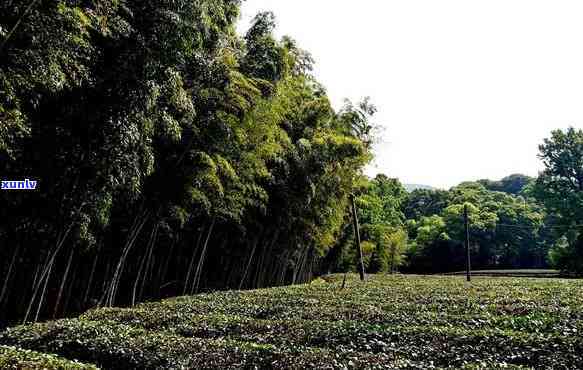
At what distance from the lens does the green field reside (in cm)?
509

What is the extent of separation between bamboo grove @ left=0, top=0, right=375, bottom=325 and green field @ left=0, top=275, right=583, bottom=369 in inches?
55.6

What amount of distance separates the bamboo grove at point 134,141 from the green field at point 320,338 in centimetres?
141

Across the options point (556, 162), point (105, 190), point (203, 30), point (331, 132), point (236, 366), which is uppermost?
point (556, 162)

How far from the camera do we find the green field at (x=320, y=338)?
509cm

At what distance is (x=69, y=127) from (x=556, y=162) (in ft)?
124

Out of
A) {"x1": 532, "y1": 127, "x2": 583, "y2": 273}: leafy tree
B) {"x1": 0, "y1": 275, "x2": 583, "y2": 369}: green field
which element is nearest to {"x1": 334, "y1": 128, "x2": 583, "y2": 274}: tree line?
{"x1": 532, "y1": 127, "x2": 583, "y2": 273}: leafy tree

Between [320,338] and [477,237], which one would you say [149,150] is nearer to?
[320,338]

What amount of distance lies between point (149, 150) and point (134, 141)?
63 cm

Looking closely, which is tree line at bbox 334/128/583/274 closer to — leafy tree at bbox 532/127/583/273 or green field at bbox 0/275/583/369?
leafy tree at bbox 532/127/583/273

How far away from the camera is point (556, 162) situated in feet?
121

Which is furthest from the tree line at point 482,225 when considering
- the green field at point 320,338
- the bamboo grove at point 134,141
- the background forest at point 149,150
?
the green field at point 320,338

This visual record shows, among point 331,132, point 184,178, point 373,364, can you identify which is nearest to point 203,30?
point 184,178

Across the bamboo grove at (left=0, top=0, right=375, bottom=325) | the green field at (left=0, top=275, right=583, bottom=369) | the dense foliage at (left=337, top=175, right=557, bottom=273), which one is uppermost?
the dense foliage at (left=337, top=175, right=557, bottom=273)

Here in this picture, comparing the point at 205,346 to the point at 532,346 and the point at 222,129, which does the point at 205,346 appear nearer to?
the point at 532,346
